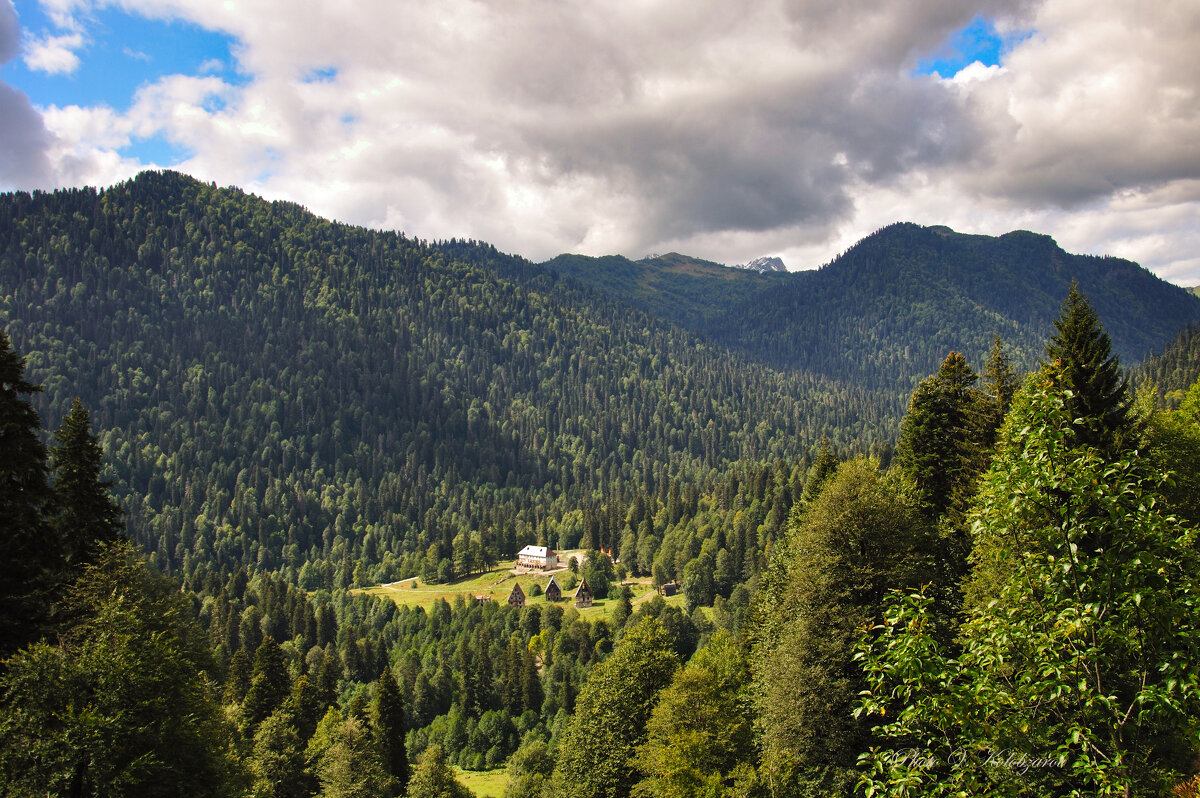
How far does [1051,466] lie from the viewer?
10156 mm

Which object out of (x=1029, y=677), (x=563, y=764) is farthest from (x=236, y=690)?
(x=1029, y=677)

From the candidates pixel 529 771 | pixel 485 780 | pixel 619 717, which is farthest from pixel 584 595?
pixel 619 717

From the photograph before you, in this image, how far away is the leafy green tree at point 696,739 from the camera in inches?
1179

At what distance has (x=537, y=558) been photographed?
156m

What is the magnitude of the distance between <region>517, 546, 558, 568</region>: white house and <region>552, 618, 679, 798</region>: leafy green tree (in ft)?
372

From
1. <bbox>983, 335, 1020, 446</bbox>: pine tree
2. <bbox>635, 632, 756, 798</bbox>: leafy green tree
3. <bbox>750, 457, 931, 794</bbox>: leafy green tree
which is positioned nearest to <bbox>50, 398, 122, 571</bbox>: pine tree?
<bbox>635, 632, 756, 798</bbox>: leafy green tree

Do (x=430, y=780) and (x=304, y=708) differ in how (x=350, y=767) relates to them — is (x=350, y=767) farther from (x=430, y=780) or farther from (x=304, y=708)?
(x=304, y=708)

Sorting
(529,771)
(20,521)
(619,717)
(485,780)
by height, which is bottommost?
(485,780)

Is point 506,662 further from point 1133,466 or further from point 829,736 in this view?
point 1133,466

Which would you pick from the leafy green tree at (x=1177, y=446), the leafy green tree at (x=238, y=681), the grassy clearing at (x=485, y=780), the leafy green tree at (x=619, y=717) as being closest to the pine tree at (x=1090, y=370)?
the leafy green tree at (x=1177, y=446)

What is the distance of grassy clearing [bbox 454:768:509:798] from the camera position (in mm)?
75750

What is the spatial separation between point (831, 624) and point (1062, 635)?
16.9 meters

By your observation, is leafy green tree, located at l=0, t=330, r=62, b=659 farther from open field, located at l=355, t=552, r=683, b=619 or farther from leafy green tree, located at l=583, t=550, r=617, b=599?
leafy green tree, located at l=583, t=550, r=617, b=599

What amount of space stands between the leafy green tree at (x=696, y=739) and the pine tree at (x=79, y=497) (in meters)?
26.0
